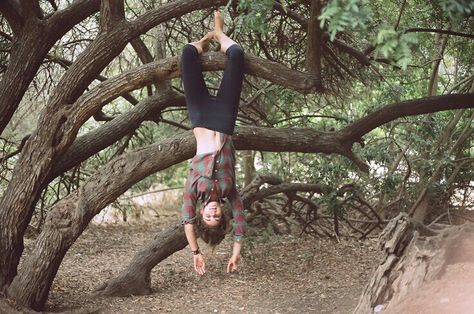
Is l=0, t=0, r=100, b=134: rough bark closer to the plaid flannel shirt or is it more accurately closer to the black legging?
the black legging

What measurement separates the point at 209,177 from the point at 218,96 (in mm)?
624

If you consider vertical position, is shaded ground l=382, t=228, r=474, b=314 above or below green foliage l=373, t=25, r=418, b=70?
below

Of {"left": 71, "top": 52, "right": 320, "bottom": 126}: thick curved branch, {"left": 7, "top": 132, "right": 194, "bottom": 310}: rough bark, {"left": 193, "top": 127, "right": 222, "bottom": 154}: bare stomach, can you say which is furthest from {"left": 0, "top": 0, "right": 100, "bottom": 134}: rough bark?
{"left": 193, "top": 127, "right": 222, "bottom": 154}: bare stomach

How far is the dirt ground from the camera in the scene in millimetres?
6566

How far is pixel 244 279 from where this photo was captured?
757 cm

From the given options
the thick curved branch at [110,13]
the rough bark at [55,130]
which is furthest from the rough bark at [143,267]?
the thick curved branch at [110,13]

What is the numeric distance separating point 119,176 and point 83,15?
1733 millimetres

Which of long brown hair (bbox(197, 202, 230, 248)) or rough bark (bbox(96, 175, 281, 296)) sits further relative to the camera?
rough bark (bbox(96, 175, 281, 296))

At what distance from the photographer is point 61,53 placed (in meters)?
8.20

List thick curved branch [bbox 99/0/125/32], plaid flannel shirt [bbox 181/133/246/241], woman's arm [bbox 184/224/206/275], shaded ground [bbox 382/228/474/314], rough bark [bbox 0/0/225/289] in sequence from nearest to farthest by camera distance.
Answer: shaded ground [bbox 382/228/474/314] < plaid flannel shirt [bbox 181/133/246/241] < woman's arm [bbox 184/224/206/275] < thick curved branch [bbox 99/0/125/32] < rough bark [bbox 0/0/225/289]

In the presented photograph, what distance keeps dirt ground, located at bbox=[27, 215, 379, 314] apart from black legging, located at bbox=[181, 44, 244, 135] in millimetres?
2449

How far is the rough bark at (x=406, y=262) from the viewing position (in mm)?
4457

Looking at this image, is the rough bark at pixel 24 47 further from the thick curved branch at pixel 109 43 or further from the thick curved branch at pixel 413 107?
the thick curved branch at pixel 413 107

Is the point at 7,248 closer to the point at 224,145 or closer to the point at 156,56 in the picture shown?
the point at 224,145
